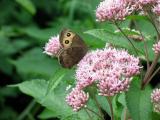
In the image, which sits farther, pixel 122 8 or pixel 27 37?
pixel 27 37

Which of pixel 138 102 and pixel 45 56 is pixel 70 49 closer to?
pixel 138 102

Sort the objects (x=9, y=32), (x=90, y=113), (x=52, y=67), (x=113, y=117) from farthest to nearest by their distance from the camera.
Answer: (x=9, y=32)
(x=52, y=67)
(x=90, y=113)
(x=113, y=117)

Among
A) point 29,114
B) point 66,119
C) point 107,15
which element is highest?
point 107,15

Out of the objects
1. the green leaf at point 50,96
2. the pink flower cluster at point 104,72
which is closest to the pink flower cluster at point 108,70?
the pink flower cluster at point 104,72

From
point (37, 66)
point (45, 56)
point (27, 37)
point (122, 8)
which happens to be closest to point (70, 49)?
point (122, 8)

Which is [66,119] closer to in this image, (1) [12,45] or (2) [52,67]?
(2) [52,67]

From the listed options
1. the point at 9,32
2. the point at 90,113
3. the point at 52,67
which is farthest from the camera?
the point at 9,32

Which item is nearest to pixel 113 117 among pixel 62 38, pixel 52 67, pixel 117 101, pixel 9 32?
pixel 117 101
